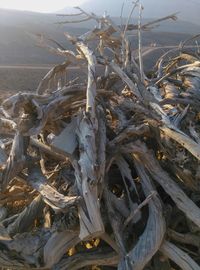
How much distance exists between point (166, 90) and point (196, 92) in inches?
6.6

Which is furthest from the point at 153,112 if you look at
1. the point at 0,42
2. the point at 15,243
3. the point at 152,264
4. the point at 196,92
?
the point at 0,42

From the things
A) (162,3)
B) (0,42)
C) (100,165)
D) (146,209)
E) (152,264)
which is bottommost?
(162,3)

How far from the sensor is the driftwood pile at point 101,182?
180 cm

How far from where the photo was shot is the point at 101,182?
1.82m

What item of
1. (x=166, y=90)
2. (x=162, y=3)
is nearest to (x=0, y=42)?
(x=166, y=90)

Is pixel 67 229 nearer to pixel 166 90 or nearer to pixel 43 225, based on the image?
pixel 43 225

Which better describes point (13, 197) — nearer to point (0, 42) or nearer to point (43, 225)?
point (43, 225)

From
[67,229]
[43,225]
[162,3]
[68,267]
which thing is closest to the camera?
[67,229]

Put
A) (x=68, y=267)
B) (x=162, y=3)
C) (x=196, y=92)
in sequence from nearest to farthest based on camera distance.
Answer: (x=68, y=267), (x=196, y=92), (x=162, y=3)

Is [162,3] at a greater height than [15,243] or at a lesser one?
lesser

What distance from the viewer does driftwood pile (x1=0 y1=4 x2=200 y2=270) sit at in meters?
1.80

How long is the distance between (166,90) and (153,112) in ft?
1.60

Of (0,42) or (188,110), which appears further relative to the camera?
(0,42)

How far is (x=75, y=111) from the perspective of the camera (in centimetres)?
219
